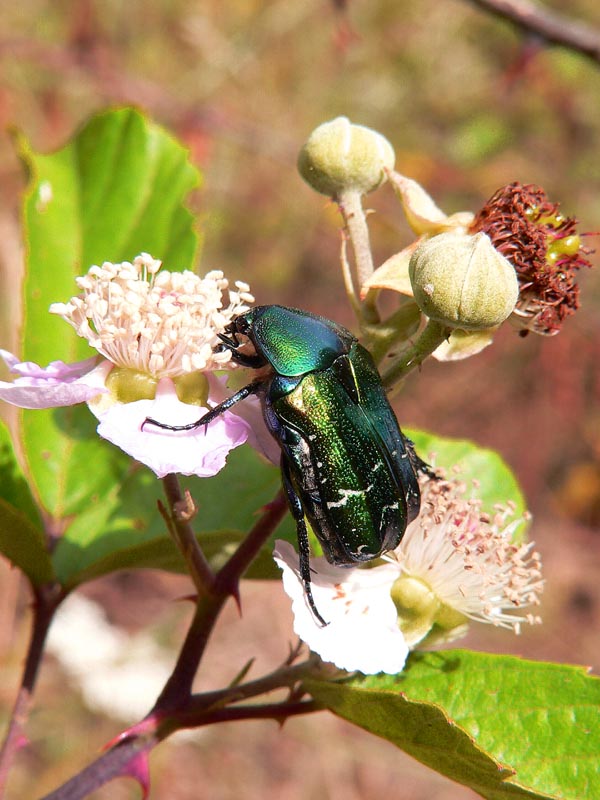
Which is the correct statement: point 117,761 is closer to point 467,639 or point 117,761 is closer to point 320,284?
point 467,639

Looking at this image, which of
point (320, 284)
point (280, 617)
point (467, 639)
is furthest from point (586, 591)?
point (320, 284)

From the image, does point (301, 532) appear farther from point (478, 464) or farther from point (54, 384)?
point (478, 464)

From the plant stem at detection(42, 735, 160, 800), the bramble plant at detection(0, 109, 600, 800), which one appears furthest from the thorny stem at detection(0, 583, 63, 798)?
the plant stem at detection(42, 735, 160, 800)

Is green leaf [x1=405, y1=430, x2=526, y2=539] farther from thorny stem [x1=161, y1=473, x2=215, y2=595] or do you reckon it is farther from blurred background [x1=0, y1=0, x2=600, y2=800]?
blurred background [x1=0, y1=0, x2=600, y2=800]

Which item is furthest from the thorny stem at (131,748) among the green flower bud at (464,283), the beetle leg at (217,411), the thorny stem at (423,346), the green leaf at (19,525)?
the green flower bud at (464,283)

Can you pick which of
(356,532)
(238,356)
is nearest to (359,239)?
(238,356)
